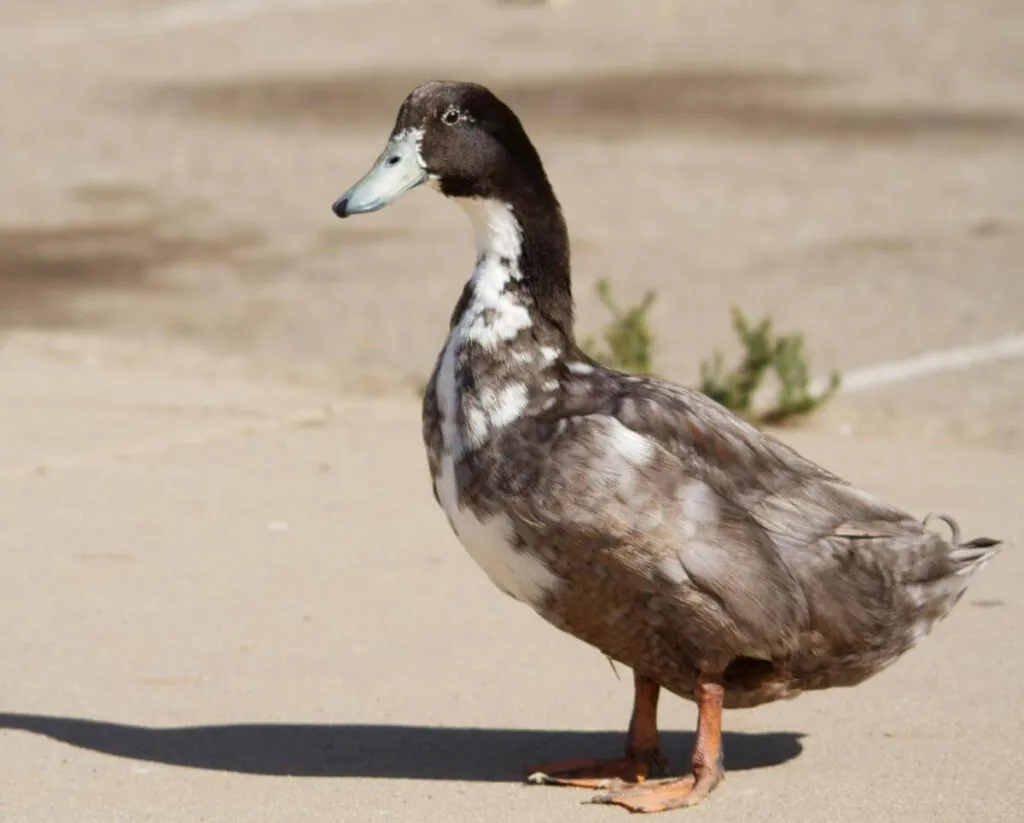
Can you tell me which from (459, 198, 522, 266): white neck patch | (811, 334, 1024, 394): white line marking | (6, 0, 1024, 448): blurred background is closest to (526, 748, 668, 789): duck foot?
(459, 198, 522, 266): white neck patch

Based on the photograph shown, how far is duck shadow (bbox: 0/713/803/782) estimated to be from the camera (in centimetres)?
519

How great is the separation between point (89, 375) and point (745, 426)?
5183 mm

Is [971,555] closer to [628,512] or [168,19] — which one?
[628,512]

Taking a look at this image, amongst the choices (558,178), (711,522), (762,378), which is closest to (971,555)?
(711,522)

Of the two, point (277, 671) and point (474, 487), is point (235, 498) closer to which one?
point (277, 671)

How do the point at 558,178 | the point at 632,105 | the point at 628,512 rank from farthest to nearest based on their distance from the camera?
the point at 632,105 → the point at 558,178 → the point at 628,512

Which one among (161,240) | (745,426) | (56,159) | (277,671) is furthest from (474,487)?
(56,159)

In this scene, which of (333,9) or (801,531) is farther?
(333,9)

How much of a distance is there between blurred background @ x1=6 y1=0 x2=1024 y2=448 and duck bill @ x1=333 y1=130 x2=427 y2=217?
4.45 metres

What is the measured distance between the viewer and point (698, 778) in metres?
4.91

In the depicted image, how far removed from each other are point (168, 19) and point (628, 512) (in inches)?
683

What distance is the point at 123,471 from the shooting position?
7824 millimetres

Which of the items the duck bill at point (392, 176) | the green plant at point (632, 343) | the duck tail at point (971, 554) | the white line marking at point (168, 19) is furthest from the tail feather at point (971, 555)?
the white line marking at point (168, 19)

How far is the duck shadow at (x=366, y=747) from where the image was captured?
17.0 ft
